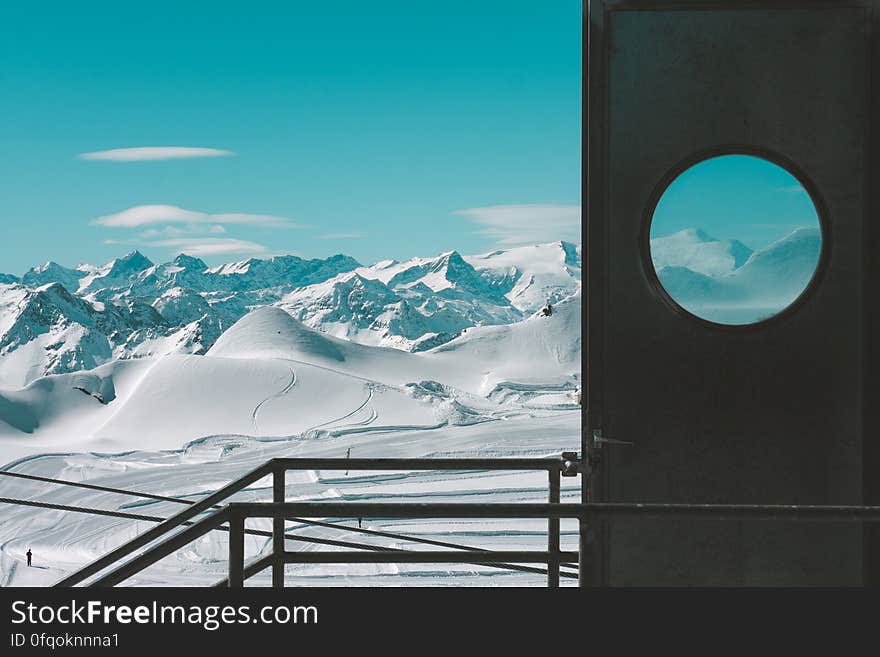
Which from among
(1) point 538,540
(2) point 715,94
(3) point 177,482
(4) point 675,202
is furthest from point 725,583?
(3) point 177,482

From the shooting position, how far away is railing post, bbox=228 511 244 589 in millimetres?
1578

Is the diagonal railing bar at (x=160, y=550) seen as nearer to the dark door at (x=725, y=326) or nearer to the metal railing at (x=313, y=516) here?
the metal railing at (x=313, y=516)

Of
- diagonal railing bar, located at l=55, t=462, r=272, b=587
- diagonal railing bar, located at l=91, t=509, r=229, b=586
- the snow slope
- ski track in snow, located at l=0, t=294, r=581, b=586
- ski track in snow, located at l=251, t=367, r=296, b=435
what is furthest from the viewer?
ski track in snow, located at l=251, t=367, r=296, b=435

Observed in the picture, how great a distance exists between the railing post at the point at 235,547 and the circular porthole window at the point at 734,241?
133cm

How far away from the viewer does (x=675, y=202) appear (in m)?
2.30

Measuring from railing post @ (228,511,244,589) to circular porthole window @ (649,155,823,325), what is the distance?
1.33 m

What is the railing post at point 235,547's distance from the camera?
5.18 feet

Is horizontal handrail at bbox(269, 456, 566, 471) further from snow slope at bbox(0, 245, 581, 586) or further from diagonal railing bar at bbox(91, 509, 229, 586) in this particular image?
snow slope at bbox(0, 245, 581, 586)

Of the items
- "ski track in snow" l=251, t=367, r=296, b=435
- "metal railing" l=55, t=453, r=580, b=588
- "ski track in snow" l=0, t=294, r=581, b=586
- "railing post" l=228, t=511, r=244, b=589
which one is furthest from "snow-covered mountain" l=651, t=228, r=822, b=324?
"ski track in snow" l=251, t=367, r=296, b=435

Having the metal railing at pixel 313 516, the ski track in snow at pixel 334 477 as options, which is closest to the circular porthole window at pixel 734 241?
the metal railing at pixel 313 516

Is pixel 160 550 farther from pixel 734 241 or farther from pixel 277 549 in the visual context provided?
pixel 734 241

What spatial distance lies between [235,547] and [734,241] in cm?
154

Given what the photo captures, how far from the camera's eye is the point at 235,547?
1.59 m

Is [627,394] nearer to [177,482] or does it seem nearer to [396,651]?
[396,651]
